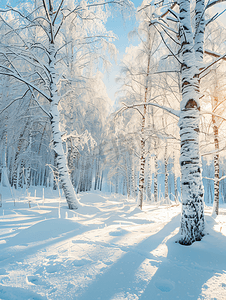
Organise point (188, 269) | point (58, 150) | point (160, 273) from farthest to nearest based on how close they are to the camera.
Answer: point (58, 150), point (188, 269), point (160, 273)

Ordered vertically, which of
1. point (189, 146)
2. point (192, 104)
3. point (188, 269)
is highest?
point (192, 104)

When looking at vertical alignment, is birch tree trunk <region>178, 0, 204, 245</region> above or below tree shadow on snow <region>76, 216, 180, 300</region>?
above

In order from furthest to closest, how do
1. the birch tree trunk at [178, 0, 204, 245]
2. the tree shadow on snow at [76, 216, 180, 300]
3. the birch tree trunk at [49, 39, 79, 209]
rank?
1. the birch tree trunk at [49, 39, 79, 209]
2. the birch tree trunk at [178, 0, 204, 245]
3. the tree shadow on snow at [76, 216, 180, 300]

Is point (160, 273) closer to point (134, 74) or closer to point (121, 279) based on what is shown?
point (121, 279)

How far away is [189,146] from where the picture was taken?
258 cm

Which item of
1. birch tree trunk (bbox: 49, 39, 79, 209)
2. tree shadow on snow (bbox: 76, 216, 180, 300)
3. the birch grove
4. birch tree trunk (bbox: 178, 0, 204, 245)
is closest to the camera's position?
tree shadow on snow (bbox: 76, 216, 180, 300)

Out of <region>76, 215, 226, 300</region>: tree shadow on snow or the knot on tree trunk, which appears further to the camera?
the knot on tree trunk

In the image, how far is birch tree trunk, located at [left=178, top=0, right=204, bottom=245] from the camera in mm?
2410

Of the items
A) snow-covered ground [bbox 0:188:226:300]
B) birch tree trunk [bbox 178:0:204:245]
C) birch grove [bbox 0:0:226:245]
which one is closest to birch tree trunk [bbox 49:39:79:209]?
birch grove [bbox 0:0:226:245]

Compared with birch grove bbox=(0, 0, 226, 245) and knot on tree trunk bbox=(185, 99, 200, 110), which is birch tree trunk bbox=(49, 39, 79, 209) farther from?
knot on tree trunk bbox=(185, 99, 200, 110)

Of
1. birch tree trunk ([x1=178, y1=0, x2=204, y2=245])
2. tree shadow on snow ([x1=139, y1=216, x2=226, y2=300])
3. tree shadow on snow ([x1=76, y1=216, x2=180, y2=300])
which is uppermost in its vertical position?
birch tree trunk ([x1=178, y1=0, x2=204, y2=245])

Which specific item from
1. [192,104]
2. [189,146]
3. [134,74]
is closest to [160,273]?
[189,146]

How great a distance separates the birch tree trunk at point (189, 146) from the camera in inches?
94.9

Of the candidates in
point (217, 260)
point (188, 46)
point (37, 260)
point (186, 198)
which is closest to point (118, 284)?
point (37, 260)
